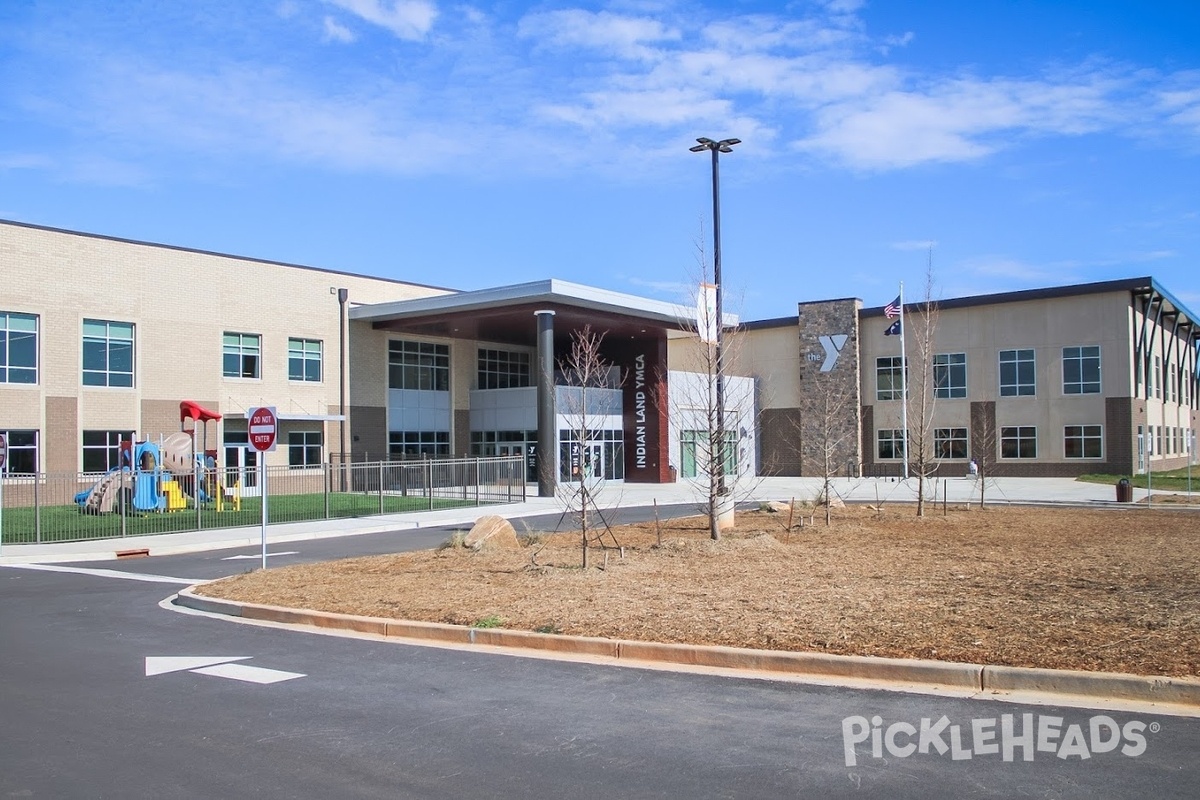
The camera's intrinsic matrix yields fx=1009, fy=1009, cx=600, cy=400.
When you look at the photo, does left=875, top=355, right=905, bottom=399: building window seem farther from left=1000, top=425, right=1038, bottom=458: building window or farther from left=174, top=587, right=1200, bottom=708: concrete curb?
left=174, top=587, right=1200, bottom=708: concrete curb

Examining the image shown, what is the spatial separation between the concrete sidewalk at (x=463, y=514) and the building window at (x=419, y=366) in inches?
347

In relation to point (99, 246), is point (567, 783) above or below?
below

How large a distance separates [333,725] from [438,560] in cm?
913

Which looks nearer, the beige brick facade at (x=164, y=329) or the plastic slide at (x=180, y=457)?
the plastic slide at (x=180, y=457)

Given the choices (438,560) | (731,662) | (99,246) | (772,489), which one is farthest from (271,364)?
(731,662)

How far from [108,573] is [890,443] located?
4557 centimetres

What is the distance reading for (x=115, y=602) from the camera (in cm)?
1423

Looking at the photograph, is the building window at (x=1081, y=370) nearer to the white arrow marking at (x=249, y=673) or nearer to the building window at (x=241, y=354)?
the building window at (x=241, y=354)

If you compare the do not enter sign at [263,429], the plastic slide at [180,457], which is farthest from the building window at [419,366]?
the do not enter sign at [263,429]

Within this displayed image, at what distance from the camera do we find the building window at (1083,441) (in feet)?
165

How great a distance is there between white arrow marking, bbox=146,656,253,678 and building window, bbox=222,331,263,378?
100 ft

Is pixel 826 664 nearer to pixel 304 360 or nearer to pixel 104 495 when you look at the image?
pixel 104 495

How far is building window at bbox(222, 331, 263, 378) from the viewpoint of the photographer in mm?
38594

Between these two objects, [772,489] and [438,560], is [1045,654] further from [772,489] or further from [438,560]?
[772,489]
